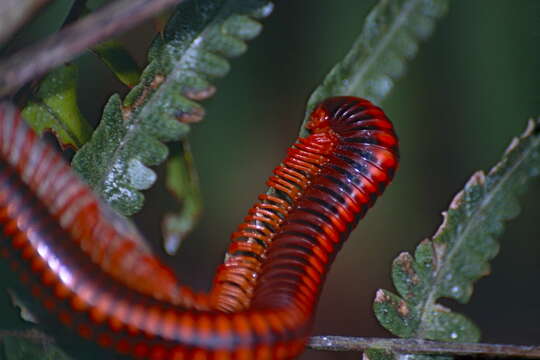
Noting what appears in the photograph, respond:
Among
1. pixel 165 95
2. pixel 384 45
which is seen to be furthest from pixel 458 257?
pixel 165 95

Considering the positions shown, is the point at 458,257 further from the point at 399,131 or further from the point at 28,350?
the point at 399,131

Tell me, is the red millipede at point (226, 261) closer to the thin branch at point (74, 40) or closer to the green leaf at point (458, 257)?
the thin branch at point (74, 40)

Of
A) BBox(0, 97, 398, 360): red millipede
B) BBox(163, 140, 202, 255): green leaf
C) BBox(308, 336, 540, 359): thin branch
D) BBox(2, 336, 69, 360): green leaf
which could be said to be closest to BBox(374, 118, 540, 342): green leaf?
BBox(308, 336, 540, 359): thin branch

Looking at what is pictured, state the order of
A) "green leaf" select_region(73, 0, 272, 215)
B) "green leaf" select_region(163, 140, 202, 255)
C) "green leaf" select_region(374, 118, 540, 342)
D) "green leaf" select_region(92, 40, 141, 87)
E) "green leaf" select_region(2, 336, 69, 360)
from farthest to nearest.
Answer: "green leaf" select_region(163, 140, 202, 255)
"green leaf" select_region(374, 118, 540, 342)
"green leaf" select_region(92, 40, 141, 87)
"green leaf" select_region(73, 0, 272, 215)
"green leaf" select_region(2, 336, 69, 360)

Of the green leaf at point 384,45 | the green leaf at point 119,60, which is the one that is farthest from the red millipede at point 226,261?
the green leaf at point 119,60

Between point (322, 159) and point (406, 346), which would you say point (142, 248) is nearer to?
point (322, 159)

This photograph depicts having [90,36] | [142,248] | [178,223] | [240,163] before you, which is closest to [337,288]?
[240,163]

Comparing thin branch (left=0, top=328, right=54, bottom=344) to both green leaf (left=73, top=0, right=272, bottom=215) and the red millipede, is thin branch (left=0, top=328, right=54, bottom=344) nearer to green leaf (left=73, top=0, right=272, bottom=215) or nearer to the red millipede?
the red millipede
